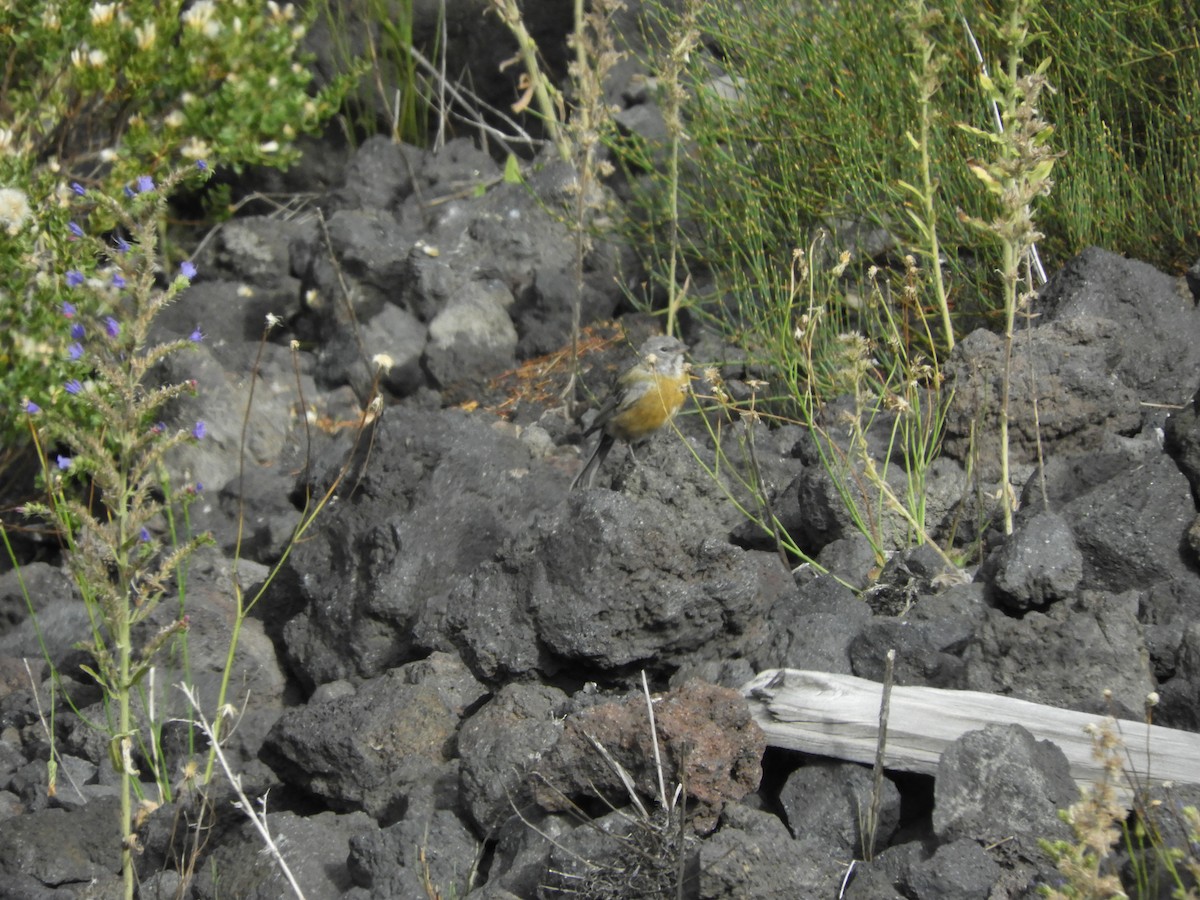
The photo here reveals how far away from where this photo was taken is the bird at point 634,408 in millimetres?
5637

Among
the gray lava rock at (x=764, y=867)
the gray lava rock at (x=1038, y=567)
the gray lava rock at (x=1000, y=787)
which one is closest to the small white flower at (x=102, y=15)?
the gray lava rock at (x=1038, y=567)

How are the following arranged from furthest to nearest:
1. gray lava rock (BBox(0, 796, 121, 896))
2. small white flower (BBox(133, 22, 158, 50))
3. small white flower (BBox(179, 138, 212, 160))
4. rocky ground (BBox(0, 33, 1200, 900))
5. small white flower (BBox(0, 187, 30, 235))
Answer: small white flower (BBox(133, 22, 158, 50)), small white flower (BBox(179, 138, 212, 160)), small white flower (BBox(0, 187, 30, 235)), gray lava rock (BBox(0, 796, 121, 896)), rocky ground (BBox(0, 33, 1200, 900))

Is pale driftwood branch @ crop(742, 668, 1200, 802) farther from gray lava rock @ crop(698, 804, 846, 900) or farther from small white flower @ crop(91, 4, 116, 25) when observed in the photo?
small white flower @ crop(91, 4, 116, 25)

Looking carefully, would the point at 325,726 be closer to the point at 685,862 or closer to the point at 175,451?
the point at 685,862

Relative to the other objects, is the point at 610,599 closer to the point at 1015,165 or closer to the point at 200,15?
the point at 1015,165

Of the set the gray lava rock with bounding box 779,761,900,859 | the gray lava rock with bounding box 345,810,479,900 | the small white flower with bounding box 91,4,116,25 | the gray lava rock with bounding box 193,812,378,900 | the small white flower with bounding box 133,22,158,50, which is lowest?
the gray lava rock with bounding box 193,812,378,900

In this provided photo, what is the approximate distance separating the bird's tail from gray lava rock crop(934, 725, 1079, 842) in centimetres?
259

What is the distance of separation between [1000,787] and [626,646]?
1.24 meters

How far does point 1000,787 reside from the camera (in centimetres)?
307

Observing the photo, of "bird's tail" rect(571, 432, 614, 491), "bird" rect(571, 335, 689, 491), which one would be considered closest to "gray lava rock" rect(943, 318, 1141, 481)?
"bird" rect(571, 335, 689, 491)

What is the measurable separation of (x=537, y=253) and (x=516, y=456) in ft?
8.79

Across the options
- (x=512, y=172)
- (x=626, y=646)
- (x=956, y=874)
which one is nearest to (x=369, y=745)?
(x=626, y=646)

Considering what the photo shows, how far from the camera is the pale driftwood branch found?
10.5 feet

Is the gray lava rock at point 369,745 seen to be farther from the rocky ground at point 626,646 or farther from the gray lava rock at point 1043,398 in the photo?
the gray lava rock at point 1043,398
